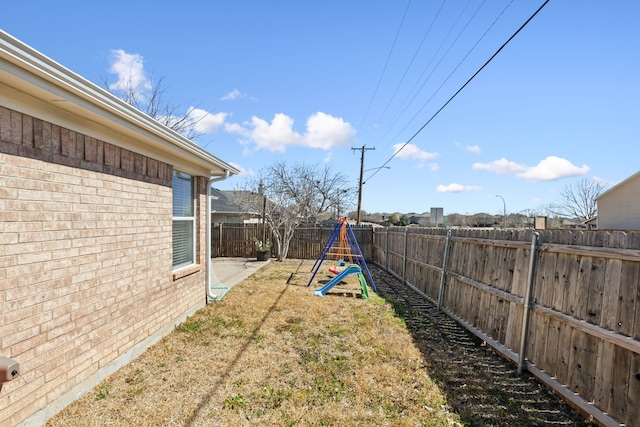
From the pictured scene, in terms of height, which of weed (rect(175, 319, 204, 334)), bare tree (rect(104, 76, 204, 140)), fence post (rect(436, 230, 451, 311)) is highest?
bare tree (rect(104, 76, 204, 140))

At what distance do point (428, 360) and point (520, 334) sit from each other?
1.14 m

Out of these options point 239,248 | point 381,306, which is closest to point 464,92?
point 381,306

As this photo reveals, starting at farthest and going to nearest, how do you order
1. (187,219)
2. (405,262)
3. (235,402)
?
(405,262) < (187,219) < (235,402)

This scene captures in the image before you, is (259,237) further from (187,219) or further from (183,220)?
(183,220)

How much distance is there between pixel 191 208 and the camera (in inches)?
242

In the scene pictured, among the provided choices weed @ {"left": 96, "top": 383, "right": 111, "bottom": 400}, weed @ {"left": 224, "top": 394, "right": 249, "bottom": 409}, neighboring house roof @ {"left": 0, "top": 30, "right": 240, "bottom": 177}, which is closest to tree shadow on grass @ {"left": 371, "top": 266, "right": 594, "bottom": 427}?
weed @ {"left": 224, "top": 394, "right": 249, "bottom": 409}

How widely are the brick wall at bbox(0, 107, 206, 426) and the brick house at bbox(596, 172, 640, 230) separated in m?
16.5

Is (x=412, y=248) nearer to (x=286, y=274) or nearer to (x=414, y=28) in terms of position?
(x=286, y=274)

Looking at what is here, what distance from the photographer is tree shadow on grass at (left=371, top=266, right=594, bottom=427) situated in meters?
2.95

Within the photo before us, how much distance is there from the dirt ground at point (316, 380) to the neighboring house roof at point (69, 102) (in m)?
2.55

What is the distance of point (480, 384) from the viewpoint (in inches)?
141

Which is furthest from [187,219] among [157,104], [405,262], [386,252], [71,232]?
[157,104]

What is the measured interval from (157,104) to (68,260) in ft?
37.6

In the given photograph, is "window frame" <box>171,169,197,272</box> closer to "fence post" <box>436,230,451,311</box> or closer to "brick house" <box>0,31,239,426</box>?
"brick house" <box>0,31,239,426</box>
